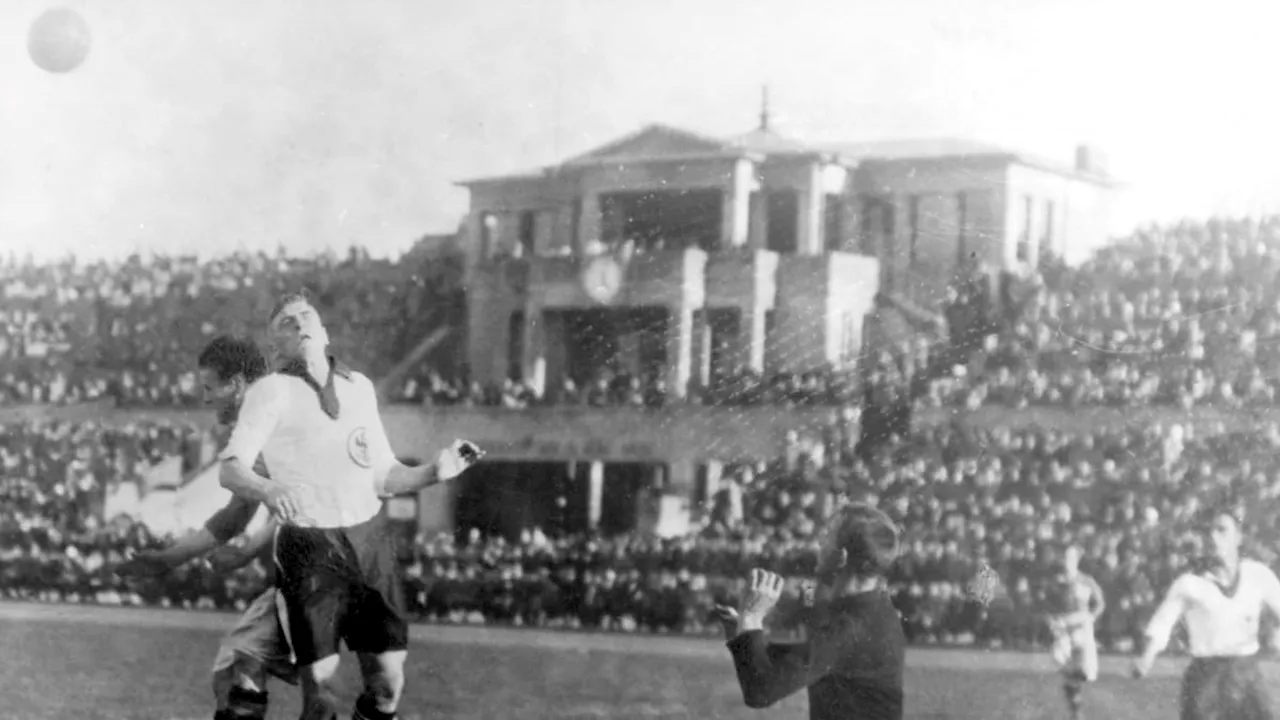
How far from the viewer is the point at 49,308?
16.2 feet

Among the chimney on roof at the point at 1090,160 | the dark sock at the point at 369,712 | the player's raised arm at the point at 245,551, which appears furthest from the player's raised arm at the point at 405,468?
the chimney on roof at the point at 1090,160

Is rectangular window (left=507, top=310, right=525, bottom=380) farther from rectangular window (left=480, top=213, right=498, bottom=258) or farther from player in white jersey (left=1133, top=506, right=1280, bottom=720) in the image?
player in white jersey (left=1133, top=506, right=1280, bottom=720)

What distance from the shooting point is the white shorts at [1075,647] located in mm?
4207

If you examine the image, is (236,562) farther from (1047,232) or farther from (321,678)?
(1047,232)

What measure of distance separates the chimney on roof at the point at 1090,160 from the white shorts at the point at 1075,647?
1.34 meters

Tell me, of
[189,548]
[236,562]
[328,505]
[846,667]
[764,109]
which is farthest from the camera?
[189,548]

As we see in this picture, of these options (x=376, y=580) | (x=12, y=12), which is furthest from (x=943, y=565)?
(x=12, y=12)

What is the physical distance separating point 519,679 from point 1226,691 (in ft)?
6.79

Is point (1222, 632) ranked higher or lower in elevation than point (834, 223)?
lower

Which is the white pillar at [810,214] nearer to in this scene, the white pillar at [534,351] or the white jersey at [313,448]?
the white pillar at [534,351]

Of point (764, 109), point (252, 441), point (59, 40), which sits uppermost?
point (59, 40)

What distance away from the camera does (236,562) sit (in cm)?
450

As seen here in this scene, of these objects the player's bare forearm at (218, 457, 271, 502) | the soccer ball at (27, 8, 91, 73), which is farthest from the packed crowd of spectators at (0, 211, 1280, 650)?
the soccer ball at (27, 8, 91, 73)

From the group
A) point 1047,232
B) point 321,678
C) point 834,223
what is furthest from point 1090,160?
point 321,678
